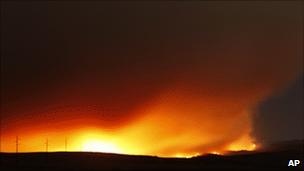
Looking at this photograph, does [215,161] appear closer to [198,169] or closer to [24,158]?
[198,169]

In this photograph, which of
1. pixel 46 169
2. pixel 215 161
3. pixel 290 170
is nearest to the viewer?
pixel 290 170

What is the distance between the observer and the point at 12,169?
468 ft

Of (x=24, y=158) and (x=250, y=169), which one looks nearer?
(x=250, y=169)

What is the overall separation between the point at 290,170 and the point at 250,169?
15008 mm

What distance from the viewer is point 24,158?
647 ft

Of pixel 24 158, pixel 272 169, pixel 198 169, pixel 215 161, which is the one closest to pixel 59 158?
pixel 24 158

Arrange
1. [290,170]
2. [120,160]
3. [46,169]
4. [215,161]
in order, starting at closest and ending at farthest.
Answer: [290,170] → [46,169] → [215,161] → [120,160]

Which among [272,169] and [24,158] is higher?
[24,158]

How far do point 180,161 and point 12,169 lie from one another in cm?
6079

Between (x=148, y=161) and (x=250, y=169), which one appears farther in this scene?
(x=148, y=161)

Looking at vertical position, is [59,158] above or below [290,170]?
above

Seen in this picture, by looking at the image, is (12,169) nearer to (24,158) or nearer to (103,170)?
(103,170)

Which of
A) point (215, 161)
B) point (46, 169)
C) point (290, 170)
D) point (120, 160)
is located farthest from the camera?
point (120, 160)

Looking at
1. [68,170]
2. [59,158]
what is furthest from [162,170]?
[59,158]
